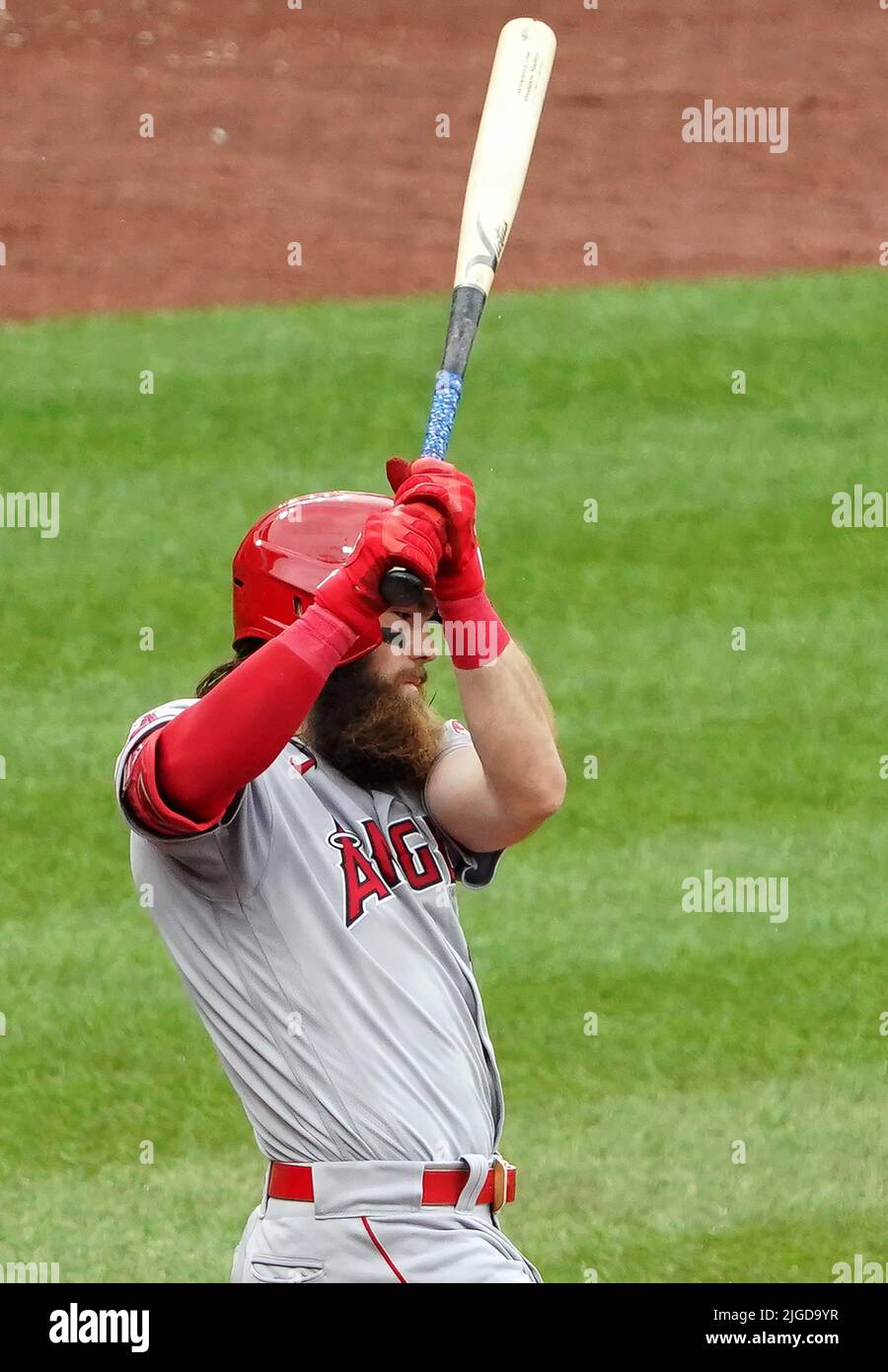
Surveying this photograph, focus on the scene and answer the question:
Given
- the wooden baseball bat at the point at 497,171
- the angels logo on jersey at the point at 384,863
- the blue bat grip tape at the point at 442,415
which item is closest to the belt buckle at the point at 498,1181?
the angels logo on jersey at the point at 384,863

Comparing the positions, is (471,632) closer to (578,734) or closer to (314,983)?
(314,983)

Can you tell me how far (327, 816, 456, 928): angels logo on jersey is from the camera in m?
3.60

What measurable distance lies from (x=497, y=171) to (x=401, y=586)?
1481mm

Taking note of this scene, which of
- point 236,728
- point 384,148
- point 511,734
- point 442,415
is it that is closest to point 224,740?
point 236,728

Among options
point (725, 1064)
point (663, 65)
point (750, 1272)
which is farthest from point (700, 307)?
point (750, 1272)

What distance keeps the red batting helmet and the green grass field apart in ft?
8.03

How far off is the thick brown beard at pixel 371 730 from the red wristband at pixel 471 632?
0.19 m

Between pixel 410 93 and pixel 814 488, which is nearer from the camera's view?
pixel 814 488

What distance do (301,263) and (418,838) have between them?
10140mm

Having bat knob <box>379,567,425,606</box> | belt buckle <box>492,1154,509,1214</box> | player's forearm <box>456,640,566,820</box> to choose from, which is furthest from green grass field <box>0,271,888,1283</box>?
bat knob <box>379,567,425,606</box>

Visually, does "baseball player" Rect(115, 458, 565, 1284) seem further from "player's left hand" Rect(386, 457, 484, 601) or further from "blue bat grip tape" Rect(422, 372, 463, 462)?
"blue bat grip tape" Rect(422, 372, 463, 462)

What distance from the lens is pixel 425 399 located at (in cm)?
1145

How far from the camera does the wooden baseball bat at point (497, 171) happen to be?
438 cm

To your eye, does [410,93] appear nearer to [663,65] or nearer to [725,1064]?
[663,65]
